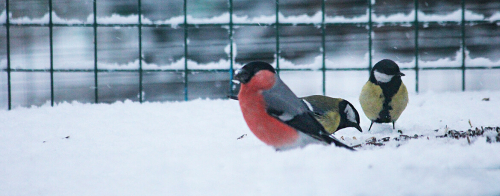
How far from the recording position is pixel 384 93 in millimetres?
3811

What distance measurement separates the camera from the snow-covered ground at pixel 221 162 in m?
2.12

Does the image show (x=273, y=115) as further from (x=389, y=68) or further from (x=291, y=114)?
(x=389, y=68)

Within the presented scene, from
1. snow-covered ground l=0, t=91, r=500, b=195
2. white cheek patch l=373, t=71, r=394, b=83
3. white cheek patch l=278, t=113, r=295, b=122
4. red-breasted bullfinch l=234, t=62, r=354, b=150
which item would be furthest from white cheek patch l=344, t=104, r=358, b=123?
white cheek patch l=278, t=113, r=295, b=122

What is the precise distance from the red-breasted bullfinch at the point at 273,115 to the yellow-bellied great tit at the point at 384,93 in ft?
4.26

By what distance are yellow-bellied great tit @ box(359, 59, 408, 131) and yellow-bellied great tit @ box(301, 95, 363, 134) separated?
0.72 feet

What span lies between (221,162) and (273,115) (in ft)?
1.44

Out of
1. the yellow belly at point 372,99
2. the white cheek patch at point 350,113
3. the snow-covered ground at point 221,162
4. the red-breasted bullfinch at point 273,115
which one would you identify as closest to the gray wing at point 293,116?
the red-breasted bullfinch at point 273,115

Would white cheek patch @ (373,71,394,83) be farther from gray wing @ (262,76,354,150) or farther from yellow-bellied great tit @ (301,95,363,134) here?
gray wing @ (262,76,354,150)

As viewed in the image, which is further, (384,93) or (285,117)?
(384,93)

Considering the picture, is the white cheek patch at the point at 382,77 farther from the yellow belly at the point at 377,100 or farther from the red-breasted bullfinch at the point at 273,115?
the red-breasted bullfinch at the point at 273,115

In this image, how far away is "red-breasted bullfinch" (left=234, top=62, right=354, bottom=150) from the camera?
105 inches

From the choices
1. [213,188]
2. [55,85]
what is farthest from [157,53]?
[213,188]

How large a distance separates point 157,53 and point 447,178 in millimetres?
4512

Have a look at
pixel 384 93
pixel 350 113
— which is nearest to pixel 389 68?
pixel 384 93
